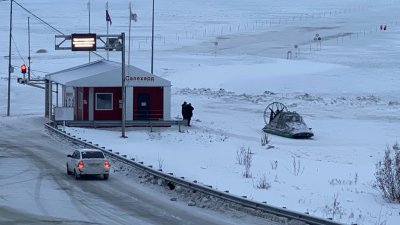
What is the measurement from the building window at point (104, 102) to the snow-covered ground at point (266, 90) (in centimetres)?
332

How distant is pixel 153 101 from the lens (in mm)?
52938

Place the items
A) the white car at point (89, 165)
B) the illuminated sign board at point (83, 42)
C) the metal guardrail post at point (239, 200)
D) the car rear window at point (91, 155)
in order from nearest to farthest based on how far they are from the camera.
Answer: the metal guardrail post at point (239, 200) < the white car at point (89, 165) < the car rear window at point (91, 155) < the illuminated sign board at point (83, 42)

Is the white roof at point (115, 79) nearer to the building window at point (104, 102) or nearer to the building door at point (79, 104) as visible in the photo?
the building window at point (104, 102)

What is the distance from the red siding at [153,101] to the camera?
173ft

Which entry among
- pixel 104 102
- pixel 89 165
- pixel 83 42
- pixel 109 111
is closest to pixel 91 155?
pixel 89 165

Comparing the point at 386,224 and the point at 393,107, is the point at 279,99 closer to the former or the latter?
the point at 393,107

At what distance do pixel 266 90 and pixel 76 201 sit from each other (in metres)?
56.9

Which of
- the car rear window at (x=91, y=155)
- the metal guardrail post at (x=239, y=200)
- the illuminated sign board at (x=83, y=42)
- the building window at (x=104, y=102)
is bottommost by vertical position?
the metal guardrail post at (x=239, y=200)

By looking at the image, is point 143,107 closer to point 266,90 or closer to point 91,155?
point 91,155

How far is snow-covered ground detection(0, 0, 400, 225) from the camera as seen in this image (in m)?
28.3

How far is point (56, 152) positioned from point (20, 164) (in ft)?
17.2

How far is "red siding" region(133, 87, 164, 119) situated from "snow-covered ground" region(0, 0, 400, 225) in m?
2.89

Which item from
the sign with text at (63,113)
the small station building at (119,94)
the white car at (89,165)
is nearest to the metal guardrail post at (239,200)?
the white car at (89,165)

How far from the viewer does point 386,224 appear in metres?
19.3
